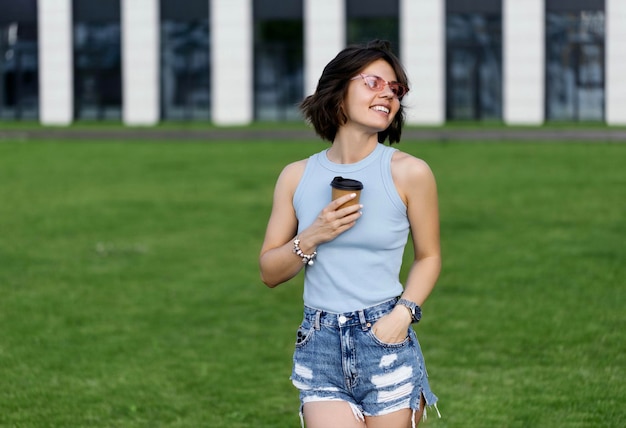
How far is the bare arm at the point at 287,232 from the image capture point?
400 centimetres

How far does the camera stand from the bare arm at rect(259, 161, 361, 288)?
400 cm

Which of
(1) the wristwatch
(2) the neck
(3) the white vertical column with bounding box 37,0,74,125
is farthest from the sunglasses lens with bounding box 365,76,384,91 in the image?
(3) the white vertical column with bounding box 37,0,74,125

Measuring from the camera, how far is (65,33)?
51.4m

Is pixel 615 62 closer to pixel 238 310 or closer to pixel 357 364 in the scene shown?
pixel 238 310

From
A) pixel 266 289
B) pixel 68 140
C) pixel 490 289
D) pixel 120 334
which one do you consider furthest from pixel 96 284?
pixel 68 140

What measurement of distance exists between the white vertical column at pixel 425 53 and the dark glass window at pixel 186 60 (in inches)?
322

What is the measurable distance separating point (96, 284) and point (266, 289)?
1.69 m

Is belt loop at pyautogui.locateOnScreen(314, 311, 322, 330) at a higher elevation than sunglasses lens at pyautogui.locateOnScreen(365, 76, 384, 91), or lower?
lower

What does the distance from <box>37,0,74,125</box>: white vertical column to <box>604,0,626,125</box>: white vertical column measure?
21756 mm

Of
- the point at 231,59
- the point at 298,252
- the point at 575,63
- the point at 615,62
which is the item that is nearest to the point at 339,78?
the point at 298,252

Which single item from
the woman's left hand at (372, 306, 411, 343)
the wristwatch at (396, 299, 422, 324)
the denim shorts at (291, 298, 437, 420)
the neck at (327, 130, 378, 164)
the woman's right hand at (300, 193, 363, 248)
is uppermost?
the neck at (327, 130, 378, 164)

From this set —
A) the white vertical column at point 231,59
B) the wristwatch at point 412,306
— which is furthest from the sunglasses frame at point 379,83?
the white vertical column at point 231,59

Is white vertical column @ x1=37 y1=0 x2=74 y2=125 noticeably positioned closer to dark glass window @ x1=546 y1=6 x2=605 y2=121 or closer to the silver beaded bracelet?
dark glass window @ x1=546 y1=6 x2=605 y2=121

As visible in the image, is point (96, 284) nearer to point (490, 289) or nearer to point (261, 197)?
point (490, 289)
